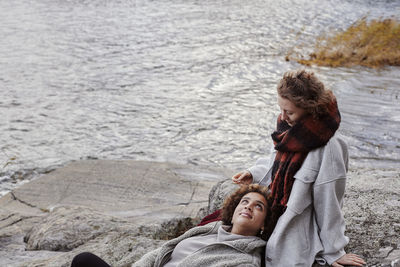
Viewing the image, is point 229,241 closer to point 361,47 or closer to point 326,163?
point 326,163

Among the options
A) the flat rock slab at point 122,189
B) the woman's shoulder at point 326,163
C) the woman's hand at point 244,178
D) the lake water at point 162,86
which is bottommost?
the flat rock slab at point 122,189

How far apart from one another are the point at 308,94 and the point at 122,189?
468 centimetres

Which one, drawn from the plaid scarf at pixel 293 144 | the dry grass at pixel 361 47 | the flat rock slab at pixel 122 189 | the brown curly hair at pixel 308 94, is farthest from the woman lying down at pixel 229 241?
the dry grass at pixel 361 47

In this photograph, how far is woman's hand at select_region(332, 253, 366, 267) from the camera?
10.3ft

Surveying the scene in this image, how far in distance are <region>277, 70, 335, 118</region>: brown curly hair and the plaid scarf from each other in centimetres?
5

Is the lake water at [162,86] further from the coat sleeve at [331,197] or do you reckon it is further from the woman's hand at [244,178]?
the coat sleeve at [331,197]

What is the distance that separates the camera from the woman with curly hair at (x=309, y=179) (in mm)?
2959

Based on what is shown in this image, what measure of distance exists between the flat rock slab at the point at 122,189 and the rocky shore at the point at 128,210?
1cm

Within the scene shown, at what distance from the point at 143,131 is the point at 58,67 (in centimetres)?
513

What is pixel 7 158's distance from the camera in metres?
8.29

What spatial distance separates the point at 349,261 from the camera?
10.4 ft

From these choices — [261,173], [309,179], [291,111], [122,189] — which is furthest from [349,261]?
[122,189]

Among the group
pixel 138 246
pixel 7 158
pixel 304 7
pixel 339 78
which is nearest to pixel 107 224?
pixel 138 246

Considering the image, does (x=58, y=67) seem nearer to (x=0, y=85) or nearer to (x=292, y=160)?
(x=0, y=85)
